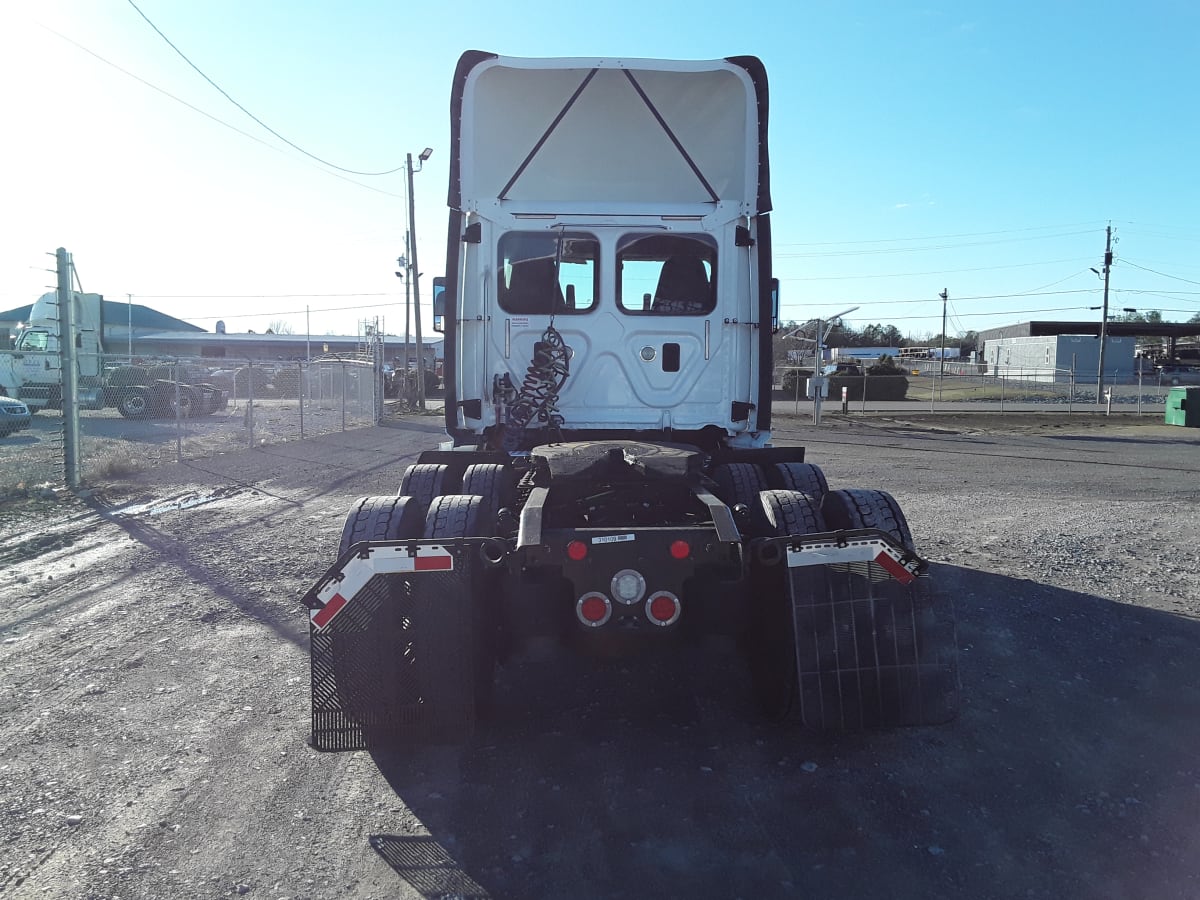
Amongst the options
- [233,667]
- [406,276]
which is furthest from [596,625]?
[406,276]

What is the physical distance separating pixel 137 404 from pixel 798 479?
23.5 metres

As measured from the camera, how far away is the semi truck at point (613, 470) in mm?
3949

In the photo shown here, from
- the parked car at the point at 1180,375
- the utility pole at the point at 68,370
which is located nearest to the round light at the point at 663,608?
the utility pole at the point at 68,370

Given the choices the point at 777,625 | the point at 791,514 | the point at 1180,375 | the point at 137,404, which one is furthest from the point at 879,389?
the point at 777,625

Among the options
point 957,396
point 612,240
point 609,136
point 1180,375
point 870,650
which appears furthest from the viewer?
point 1180,375

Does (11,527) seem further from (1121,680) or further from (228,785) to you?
(1121,680)

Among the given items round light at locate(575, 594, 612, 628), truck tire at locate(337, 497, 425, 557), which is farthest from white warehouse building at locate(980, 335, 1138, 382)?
round light at locate(575, 594, 612, 628)

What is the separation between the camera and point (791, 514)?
15.4 ft

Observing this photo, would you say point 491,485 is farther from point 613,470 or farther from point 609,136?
point 609,136

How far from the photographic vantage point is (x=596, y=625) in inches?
155

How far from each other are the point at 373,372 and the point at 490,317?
21.1 meters

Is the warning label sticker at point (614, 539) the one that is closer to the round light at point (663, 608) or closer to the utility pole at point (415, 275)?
the round light at point (663, 608)

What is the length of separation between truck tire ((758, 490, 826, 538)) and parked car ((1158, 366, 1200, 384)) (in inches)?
2282

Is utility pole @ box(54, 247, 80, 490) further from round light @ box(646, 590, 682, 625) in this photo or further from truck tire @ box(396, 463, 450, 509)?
round light @ box(646, 590, 682, 625)
